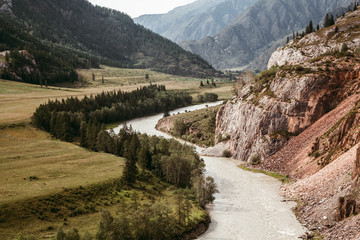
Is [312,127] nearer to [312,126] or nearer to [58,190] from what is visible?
[312,126]

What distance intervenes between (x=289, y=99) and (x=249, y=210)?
43.8 m

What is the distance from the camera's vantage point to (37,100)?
170 meters

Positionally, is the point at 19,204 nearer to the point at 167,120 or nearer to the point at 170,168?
the point at 170,168

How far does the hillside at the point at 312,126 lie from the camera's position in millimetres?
51969

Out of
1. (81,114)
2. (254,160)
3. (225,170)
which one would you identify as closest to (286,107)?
(254,160)

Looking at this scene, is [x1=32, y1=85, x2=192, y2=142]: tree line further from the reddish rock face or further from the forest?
the reddish rock face

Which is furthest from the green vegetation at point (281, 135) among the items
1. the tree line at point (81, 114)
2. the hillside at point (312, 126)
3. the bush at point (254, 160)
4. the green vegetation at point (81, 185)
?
the tree line at point (81, 114)

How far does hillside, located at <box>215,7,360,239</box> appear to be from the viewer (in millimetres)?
51969

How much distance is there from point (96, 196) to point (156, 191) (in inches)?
567

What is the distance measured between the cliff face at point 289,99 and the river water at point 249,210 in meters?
13.6

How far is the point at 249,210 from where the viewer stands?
61.9m

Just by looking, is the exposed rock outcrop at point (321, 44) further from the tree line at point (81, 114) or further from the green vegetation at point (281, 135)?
the tree line at point (81, 114)

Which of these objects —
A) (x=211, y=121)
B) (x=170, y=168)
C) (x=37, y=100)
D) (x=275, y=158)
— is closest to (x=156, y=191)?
(x=170, y=168)

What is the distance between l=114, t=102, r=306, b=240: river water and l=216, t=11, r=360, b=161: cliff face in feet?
44.6
